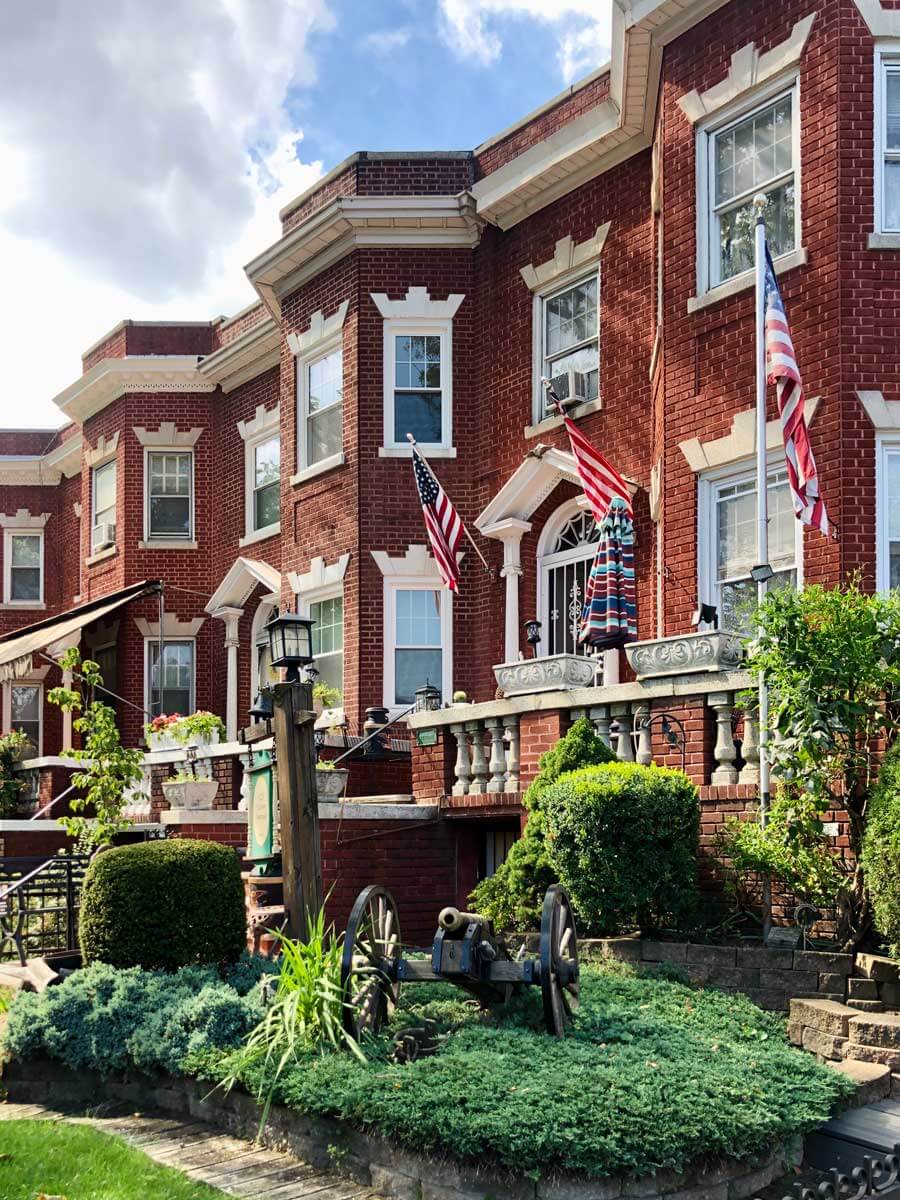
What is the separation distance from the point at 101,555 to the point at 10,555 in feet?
20.6

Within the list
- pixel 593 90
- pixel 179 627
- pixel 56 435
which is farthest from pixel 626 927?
pixel 56 435

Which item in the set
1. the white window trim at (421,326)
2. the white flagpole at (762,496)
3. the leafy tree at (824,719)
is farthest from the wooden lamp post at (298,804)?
the white window trim at (421,326)

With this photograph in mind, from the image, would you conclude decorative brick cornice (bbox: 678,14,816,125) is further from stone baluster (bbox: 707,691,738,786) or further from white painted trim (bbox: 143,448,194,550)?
white painted trim (bbox: 143,448,194,550)

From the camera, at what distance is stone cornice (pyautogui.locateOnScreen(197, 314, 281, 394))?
828 inches

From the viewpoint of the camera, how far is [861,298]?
11781 mm

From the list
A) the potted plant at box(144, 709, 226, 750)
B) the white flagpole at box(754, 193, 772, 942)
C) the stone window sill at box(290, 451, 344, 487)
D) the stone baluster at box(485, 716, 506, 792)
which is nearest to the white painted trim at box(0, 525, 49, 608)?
the potted plant at box(144, 709, 226, 750)

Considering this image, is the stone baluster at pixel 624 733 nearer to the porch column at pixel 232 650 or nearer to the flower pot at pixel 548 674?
the flower pot at pixel 548 674

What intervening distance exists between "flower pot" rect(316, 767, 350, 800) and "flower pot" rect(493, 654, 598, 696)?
2.33 metres

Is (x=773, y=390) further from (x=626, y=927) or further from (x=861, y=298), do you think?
(x=626, y=927)

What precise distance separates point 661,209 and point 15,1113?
10.3 metres

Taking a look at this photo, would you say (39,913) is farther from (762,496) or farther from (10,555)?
(10,555)

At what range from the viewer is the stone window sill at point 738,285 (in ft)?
39.9

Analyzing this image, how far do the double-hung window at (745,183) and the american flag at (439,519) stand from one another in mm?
3994

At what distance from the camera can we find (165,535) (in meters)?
23.8
